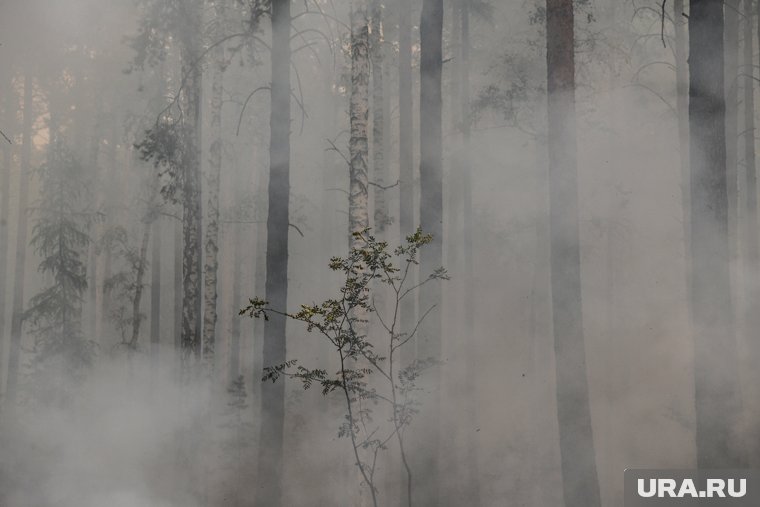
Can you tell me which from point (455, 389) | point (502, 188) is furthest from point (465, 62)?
A: point (455, 389)

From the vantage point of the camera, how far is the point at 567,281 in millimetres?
7438

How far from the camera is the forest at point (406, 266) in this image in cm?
760

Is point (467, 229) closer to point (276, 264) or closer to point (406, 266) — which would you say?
point (406, 266)

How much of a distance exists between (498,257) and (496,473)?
39.3ft

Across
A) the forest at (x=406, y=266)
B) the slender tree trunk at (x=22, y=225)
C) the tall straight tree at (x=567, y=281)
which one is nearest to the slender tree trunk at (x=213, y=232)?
the forest at (x=406, y=266)

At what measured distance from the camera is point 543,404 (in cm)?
1599

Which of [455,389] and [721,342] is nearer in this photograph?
[721,342]

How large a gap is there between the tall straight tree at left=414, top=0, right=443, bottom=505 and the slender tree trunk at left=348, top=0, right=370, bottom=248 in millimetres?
1791

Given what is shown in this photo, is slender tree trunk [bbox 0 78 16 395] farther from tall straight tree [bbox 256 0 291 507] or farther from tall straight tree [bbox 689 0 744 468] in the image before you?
tall straight tree [bbox 689 0 744 468]

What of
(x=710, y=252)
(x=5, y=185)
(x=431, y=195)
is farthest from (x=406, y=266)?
(x=5, y=185)

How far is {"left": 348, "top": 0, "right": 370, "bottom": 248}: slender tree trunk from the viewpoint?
9.04m

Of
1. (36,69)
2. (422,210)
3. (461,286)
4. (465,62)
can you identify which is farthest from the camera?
(461,286)

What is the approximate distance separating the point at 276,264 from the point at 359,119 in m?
2.63

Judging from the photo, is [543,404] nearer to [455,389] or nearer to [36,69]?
[455,389]
